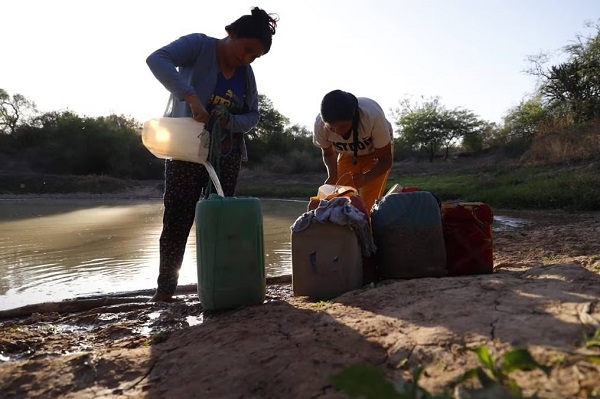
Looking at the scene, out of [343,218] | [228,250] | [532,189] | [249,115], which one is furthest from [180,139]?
[532,189]

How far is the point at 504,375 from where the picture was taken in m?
1.25

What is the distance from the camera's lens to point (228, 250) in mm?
2492

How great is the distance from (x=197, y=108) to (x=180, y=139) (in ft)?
0.72

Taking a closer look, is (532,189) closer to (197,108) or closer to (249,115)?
(249,115)

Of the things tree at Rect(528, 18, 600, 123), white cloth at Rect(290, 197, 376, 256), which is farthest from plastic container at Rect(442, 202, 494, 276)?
tree at Rect(528, 18, 600, 123)

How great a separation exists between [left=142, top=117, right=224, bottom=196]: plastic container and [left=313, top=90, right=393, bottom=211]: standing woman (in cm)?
83

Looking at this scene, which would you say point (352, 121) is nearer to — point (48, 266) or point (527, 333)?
point (527, 333)

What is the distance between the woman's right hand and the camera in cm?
262

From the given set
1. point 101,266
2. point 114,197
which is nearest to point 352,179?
point 101,266

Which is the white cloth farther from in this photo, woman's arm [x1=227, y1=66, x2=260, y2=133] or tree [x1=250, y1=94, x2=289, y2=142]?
tree [x1=250, y1=94, x2=289, y2=142]

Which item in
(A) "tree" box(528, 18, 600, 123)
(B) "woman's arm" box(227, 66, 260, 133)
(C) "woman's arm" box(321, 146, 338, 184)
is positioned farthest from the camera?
(A) "tree" box(528, 18, 600, 123)

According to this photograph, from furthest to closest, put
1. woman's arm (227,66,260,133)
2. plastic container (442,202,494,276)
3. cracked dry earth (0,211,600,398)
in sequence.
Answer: plastic container (442,202,494,276)
woman's arm (227,66,260,133)
cracked dry earth (0,211,600,398)

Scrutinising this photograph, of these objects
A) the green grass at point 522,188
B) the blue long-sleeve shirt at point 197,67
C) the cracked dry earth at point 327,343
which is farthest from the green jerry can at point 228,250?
the green grass at point 522,188

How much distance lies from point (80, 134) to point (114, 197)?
10243mm
